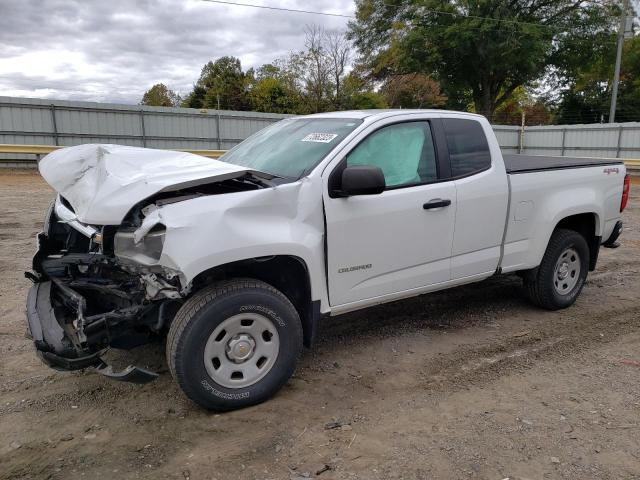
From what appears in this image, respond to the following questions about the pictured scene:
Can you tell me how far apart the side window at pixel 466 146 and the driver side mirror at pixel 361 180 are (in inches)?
42.4

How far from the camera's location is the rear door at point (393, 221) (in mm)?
3713

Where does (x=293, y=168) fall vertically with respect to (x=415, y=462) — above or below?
above

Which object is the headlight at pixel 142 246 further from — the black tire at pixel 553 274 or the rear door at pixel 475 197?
the black tire at pixel 553 274

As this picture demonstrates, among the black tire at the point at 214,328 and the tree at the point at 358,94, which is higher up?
the tree at the point at 358,94

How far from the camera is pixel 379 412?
11.3 feet

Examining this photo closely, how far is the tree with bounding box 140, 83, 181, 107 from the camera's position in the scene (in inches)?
2507

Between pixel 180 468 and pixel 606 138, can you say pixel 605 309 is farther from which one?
pixel 606 138

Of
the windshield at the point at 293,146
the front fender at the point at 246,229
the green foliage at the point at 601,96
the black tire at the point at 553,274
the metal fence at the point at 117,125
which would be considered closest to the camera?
the front fender at the point at 246,229

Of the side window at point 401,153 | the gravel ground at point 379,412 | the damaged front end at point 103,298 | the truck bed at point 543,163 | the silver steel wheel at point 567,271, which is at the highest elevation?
the side window at point 401,153

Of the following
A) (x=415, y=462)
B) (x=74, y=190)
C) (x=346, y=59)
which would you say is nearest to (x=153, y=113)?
(x=346, y=59)

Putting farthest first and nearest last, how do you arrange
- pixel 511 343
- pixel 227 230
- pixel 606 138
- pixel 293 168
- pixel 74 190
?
pixel 606 138 < pixel 511 343 < pixel 293 168 < pixel 74 190 < pixel 227 230

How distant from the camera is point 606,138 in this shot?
25.1 metres

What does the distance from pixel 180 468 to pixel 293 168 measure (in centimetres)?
207

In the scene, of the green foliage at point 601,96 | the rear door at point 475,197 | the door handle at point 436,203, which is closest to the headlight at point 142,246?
the door handle at point 436,203
